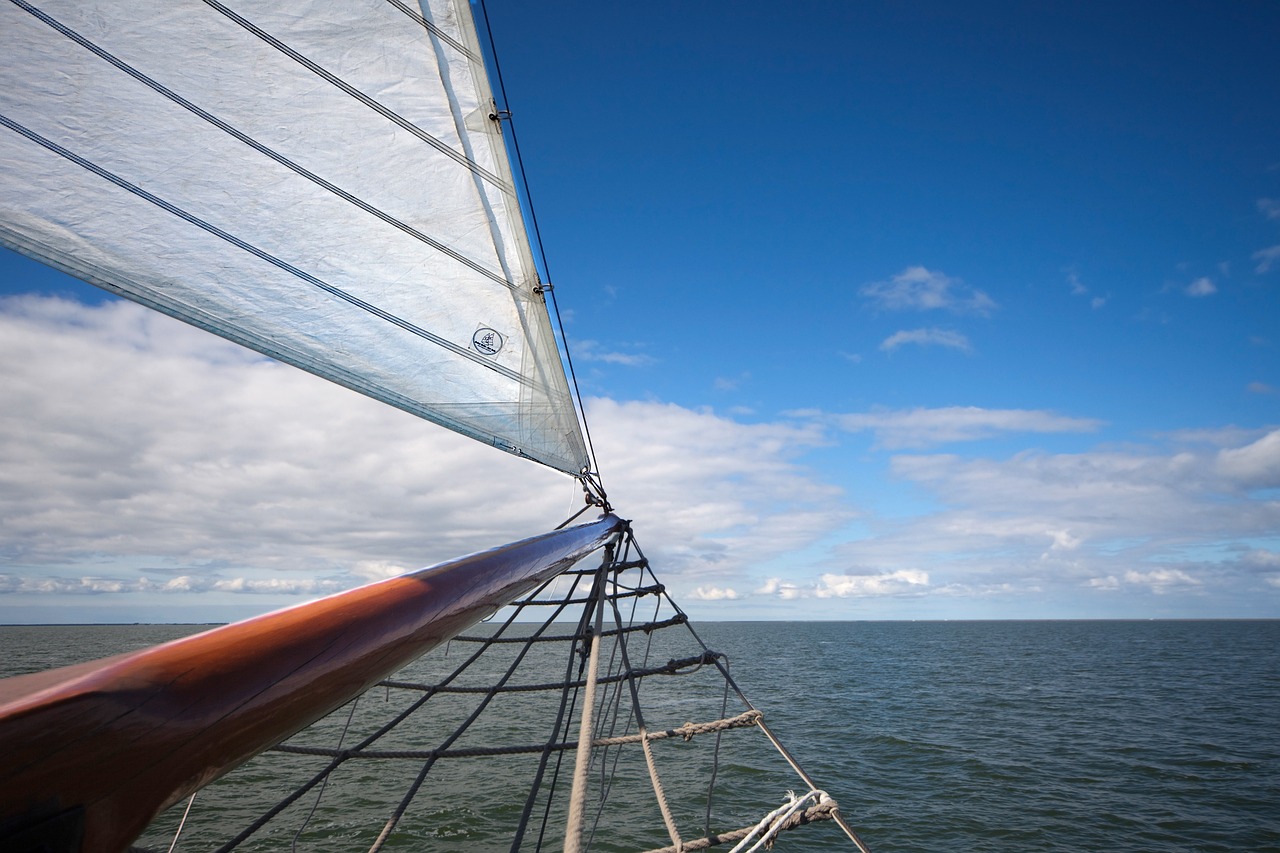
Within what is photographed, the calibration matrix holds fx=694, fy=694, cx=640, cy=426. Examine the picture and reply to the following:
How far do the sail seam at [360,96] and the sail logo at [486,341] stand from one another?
2.87 feet

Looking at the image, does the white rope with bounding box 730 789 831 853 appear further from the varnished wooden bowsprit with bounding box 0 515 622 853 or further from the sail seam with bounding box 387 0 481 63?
the sail seam with bounding box 387 0 481 63

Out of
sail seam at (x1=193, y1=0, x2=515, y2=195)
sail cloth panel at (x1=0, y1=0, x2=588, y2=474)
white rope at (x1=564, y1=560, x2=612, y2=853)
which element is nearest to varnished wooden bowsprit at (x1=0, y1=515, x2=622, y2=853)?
white rope at (x1=564, y1=560, x2=612, y2=853)

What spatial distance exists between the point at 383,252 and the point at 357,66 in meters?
0.98

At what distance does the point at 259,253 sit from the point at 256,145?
0.55m

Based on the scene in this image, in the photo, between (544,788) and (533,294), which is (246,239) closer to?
(533,294)

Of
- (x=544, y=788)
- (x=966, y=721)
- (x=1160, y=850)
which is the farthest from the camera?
(x=966, y=721)

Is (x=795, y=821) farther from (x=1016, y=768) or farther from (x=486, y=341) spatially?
(x=1016, y=768)

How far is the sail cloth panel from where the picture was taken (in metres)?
3.10

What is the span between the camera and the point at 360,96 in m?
3.74

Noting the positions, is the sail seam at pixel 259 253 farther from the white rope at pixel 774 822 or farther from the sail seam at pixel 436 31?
the white rope at pixel 774 822

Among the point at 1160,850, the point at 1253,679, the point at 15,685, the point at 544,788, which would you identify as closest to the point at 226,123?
the point at 15,685

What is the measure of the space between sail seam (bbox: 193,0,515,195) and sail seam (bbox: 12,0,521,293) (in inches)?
7.4

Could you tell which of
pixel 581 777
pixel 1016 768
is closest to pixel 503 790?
pixel 1016 768

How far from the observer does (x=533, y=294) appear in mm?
4586
